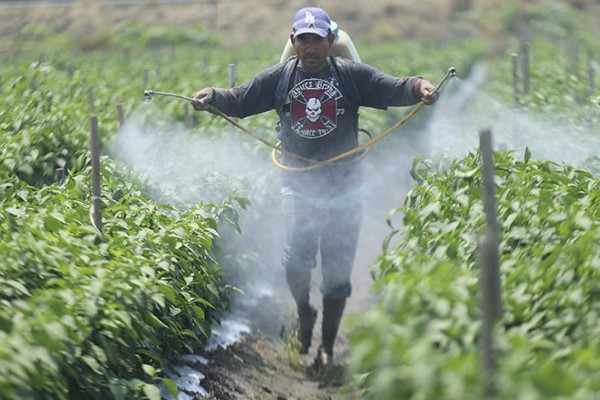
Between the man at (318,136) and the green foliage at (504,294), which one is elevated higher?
the green foliage at (504,294)

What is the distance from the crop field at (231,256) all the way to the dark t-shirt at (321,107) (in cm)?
46

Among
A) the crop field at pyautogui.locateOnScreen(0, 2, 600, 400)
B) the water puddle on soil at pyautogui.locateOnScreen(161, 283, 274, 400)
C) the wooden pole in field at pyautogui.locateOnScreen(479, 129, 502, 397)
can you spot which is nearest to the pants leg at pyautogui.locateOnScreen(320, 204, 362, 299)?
the crop field at pyautogui.locateOnScreen(0, 2, 600, 400)

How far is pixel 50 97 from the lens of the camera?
356 inches

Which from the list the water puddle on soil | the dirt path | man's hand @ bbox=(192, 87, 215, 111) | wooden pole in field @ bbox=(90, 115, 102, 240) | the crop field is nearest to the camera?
the crop field

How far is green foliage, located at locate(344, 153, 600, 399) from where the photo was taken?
3.45 meters

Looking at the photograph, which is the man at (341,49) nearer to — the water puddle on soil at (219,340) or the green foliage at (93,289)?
the green foliage at (93,289)

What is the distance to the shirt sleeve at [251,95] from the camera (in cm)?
709

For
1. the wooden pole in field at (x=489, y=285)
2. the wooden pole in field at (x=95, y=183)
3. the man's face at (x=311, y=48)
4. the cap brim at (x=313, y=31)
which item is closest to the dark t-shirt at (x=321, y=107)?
the man's face at (x=311, y=48)

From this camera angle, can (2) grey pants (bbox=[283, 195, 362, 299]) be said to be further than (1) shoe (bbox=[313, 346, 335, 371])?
Yes

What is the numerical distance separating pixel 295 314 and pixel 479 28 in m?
39.2

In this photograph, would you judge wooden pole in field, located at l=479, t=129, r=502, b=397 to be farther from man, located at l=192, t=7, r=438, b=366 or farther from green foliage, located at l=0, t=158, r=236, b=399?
man, located at l=192, t=7, r=438, b=366

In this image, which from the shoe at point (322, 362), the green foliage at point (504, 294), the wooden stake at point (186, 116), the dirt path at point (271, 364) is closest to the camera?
the green foliage at point (504, 294)

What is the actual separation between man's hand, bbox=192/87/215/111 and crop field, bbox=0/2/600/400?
63 cm

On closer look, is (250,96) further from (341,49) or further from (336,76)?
(341,49)
